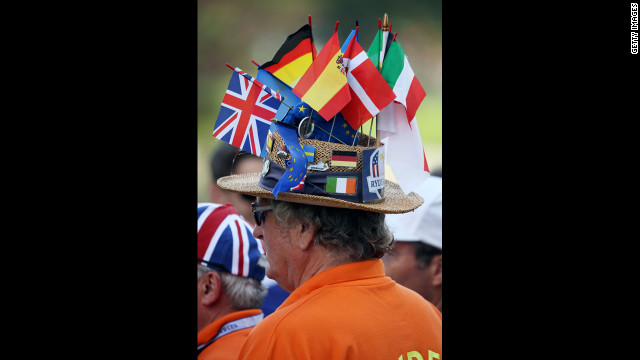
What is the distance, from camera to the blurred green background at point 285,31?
137 inches

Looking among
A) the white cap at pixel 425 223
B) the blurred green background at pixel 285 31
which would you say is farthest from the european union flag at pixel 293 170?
the white cap at pixel 425 223

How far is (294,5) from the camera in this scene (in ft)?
11.9

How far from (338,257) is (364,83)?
27.2 inches

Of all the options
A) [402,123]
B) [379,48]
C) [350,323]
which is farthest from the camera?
[402,123]

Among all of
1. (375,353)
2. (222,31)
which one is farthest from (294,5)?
(375,353)

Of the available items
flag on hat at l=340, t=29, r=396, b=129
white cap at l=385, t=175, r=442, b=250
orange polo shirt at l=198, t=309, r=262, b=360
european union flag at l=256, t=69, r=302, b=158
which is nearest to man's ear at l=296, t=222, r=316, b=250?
european union flag at l=256, t=69, r=302, b=158

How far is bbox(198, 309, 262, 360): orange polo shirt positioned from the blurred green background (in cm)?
139

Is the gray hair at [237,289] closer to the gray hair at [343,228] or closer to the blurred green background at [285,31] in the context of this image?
the gray hair at [343,228]

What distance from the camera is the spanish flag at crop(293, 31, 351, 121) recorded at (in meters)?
2.03

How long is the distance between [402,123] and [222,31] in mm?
1790

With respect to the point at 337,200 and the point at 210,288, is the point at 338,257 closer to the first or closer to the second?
the point at 337,200

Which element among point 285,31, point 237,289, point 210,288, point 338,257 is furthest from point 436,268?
point 338,257

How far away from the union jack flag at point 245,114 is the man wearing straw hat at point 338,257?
11.6 inches

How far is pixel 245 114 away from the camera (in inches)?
98.8
